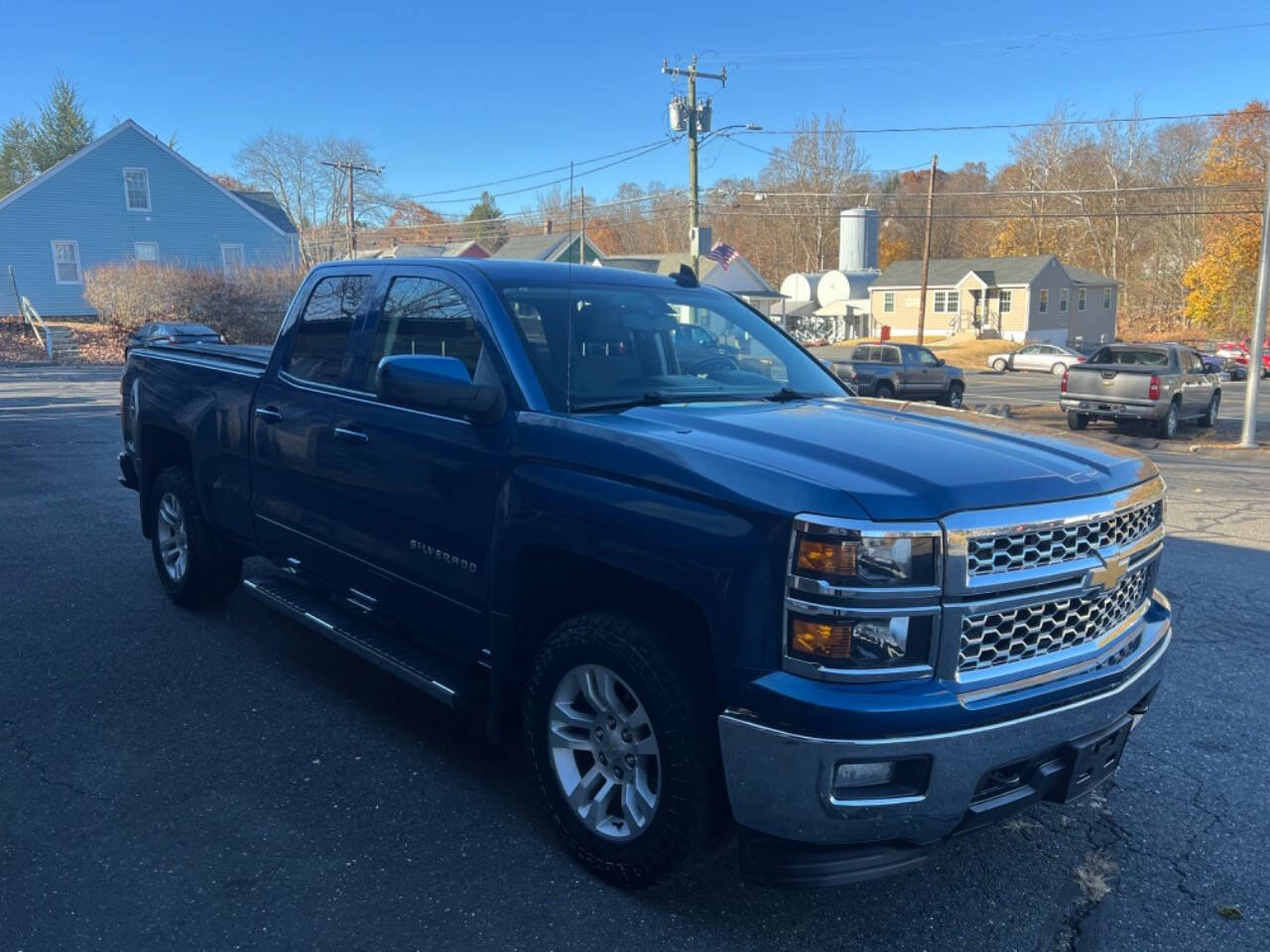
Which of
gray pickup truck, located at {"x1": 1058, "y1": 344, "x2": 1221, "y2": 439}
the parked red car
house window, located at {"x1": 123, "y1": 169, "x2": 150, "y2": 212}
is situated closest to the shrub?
house window, located at {"x1": 123, "y1": 169, "x2": 150, "y2": 212}

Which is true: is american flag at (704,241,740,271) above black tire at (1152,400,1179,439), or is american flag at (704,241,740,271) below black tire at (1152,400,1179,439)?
above

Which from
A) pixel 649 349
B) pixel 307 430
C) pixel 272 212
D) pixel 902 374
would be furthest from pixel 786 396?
pixel 272 212

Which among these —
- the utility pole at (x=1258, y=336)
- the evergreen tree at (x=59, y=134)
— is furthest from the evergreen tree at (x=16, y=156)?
the utility pole at (x=1258, y=336)

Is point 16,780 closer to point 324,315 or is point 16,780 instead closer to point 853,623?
point 324,315

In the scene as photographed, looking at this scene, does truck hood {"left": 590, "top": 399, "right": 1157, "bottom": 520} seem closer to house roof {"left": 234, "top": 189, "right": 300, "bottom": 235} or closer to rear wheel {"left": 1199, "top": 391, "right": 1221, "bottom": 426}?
rear wheel {"left": 1199, "top": 391, "right": 1221, "bottom": 426}

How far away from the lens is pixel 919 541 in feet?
8.22

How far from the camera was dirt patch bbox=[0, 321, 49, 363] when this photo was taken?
32562 mm

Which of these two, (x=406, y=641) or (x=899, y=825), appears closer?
(x=899, y=825)

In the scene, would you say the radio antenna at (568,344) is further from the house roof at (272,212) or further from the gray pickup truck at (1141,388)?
the house roof at (272,212)

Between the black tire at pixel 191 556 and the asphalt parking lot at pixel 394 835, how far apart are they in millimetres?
219

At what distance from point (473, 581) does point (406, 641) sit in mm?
788

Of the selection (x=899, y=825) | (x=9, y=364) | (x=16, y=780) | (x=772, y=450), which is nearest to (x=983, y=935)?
(x=899, y=825)

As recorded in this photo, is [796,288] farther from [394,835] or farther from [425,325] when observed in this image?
[394,835]

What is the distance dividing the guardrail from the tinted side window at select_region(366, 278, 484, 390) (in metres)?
33.8
